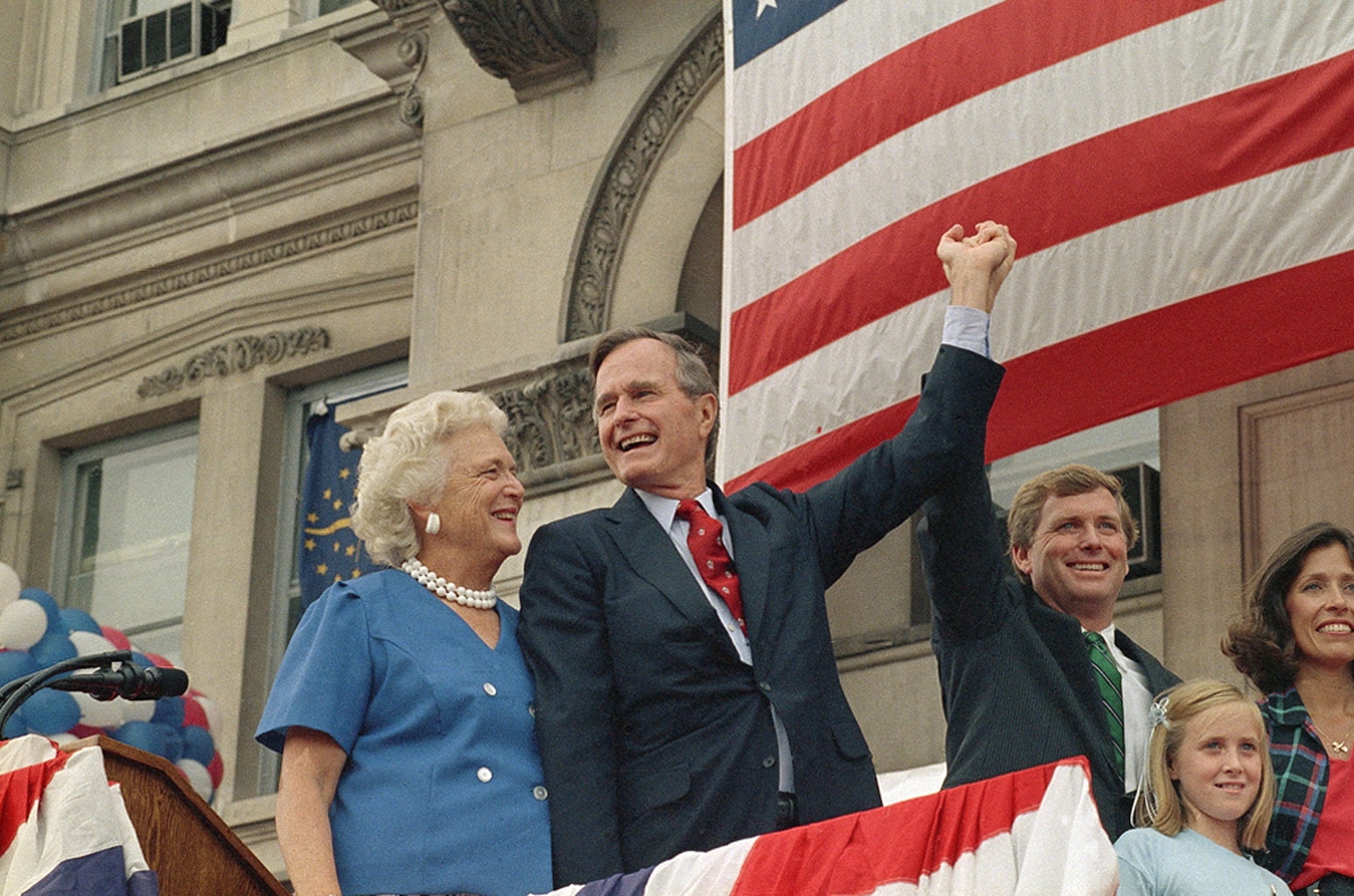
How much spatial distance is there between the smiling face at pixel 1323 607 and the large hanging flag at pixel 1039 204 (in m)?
1.55

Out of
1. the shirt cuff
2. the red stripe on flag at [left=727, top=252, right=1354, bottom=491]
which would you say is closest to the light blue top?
the shirt cuff

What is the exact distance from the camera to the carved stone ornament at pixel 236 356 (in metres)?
13.5

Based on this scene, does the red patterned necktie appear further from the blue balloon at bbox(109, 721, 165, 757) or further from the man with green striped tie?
the blue balloon at bbox(109, 721, 165, 757)

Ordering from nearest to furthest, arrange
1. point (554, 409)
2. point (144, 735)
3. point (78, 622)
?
point (554, 409)
point (144, 735)
point (78, 622)

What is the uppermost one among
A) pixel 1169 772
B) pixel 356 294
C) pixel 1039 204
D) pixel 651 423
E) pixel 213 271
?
pixel 213 271

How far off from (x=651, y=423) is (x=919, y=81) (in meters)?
2.94

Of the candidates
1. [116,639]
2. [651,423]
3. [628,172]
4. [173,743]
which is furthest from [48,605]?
[651,423]

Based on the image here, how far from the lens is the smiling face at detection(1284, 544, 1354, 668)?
4.95 metres

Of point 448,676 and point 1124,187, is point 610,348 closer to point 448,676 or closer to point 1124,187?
point 448,676

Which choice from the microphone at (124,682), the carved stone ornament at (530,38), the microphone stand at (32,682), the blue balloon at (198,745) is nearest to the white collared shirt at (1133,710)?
the microphone at (124,682)

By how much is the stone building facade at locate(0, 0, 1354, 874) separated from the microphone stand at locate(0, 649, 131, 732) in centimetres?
459

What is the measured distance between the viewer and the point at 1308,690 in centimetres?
497

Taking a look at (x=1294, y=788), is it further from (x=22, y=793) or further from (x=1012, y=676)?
(x=22, y=793)

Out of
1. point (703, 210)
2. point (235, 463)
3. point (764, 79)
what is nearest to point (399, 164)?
point (235, 463)
